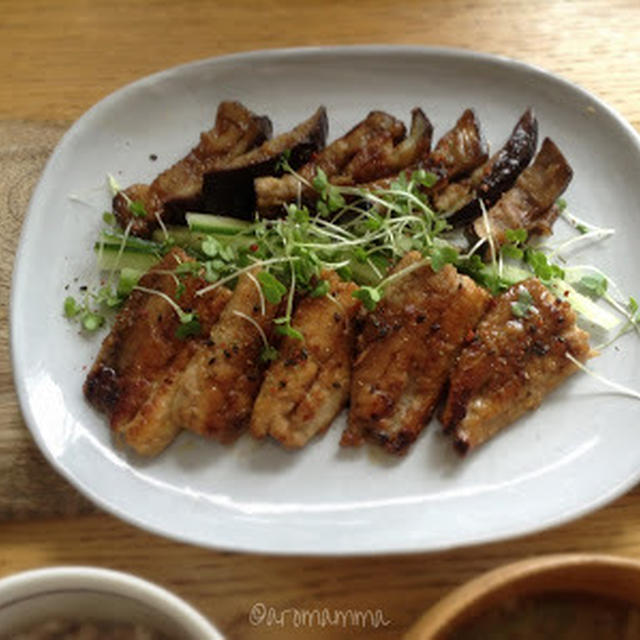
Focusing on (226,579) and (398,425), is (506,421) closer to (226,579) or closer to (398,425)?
(398,425)

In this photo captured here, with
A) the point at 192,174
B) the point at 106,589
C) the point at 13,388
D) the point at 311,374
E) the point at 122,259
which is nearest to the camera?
the point at 106,589

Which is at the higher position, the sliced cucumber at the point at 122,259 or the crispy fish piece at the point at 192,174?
the crispy fish piece at the point at 192,174

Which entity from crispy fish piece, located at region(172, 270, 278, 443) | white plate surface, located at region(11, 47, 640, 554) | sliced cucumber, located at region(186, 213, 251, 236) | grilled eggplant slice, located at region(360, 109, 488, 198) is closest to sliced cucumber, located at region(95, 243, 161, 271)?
white plate surface, located at region(11, 47, 640, 554)

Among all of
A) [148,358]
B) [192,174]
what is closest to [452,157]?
Result: [192,174]

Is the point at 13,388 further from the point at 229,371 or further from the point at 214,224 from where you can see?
the point at 214,224

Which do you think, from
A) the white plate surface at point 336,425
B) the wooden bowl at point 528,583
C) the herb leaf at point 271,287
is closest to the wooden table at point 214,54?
the white plate surface at point 336,425

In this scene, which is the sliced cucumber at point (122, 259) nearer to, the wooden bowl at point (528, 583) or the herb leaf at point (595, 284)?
the herb leaf at point (595, 284)

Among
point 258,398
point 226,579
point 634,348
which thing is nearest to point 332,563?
point 226,579
